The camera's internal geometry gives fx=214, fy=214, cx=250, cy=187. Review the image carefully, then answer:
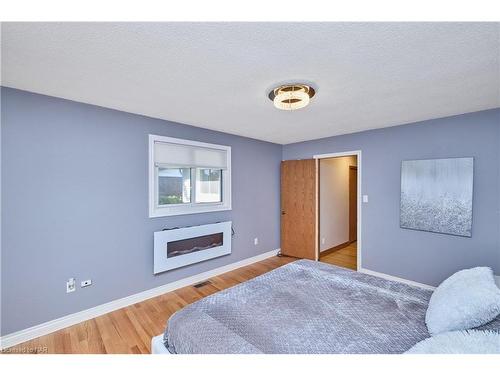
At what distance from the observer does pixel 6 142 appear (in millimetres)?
1853

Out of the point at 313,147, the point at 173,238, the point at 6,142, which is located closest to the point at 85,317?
the point at 173,238

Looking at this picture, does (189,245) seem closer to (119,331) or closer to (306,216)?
(119,331)

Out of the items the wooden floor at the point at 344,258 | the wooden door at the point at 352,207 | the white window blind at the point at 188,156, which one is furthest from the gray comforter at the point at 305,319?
the wooden door at the point at 352,207

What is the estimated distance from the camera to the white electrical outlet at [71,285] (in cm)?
215

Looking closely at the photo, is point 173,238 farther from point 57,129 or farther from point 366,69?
point 366,69

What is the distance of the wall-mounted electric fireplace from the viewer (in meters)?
2.77

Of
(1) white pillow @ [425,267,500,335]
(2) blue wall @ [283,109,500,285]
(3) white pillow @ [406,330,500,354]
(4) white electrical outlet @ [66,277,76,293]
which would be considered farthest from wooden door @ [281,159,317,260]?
(4) white electrical outlet @ [66,277,76,293]

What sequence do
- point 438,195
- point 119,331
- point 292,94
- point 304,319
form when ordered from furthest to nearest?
point 438,195 < point 119,331 < point 292,94 < point 304,319

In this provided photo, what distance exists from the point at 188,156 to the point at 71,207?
4.76ft

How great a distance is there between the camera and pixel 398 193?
123 inches

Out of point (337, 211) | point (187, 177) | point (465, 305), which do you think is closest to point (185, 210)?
point (187, 177)

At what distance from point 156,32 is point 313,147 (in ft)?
11.0

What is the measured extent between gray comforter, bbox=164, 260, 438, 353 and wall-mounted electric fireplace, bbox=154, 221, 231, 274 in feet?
4.55

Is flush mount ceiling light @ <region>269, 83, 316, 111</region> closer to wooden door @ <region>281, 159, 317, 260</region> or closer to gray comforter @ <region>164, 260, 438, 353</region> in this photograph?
gray comforter @ <region>164, 260, 438, 353</region>
